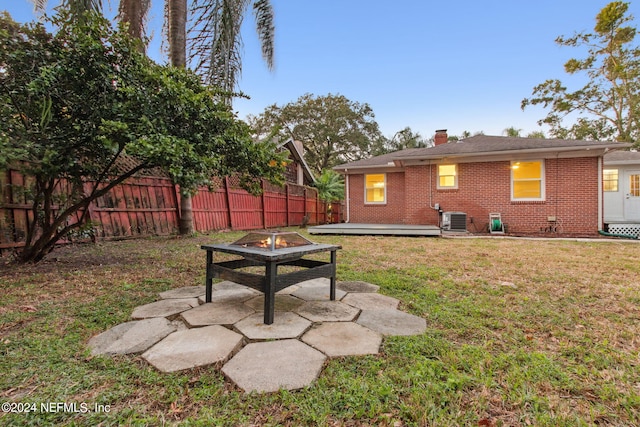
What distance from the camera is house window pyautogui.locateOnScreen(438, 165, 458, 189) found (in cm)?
1023

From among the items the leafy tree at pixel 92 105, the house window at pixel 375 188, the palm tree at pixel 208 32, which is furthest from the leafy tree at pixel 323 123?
the leafy tree at pixel 92 105

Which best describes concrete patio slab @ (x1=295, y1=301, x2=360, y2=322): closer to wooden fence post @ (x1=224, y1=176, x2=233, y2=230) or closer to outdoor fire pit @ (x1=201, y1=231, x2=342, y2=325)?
outdoor fire pit @ (x1=201, y1=231, x2=342, y2=325)

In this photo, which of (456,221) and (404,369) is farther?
(456,221)

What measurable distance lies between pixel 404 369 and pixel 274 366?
0.74 metres

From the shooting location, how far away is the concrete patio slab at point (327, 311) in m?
2.33

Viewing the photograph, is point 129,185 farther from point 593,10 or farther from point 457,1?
point 593,10

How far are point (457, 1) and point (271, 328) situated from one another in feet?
46.2

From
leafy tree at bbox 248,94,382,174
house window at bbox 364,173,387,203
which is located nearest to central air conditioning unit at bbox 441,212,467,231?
house window at bbox 364,173,387,203

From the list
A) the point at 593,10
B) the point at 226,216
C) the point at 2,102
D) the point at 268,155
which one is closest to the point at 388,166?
the point at 226,216

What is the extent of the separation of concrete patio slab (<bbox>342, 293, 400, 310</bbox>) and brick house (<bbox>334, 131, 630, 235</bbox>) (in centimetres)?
787

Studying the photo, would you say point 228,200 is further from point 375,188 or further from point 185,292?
point 185,292

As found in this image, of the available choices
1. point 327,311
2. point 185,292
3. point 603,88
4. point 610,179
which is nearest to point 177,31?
point 185,292

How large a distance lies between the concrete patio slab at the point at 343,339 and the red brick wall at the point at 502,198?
9150 mm

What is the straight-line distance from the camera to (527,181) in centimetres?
955
